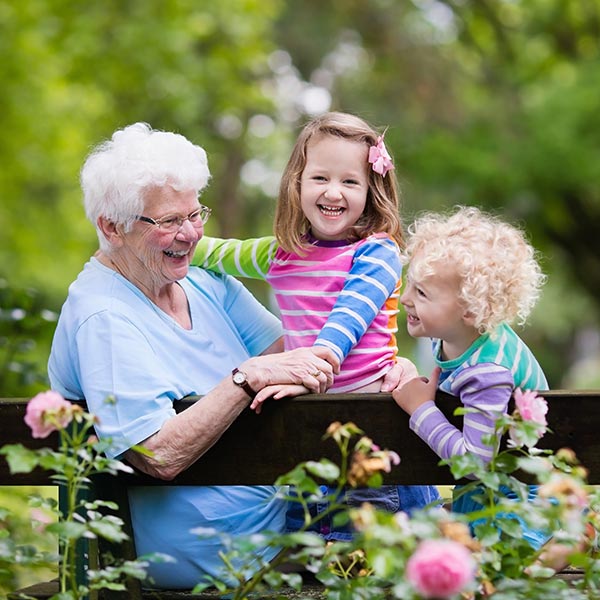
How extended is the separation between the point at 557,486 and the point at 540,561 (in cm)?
43

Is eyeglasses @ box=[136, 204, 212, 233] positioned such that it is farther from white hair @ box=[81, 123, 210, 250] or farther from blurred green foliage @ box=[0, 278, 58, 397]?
blurred green foliage @ box=[0, 278, 58, 397]

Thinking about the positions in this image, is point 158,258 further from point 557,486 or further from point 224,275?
point 557,486

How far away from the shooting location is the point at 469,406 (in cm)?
275

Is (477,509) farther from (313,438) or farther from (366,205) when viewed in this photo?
(366,205)

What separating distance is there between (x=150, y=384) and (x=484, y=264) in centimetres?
88

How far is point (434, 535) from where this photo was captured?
197 centimetres

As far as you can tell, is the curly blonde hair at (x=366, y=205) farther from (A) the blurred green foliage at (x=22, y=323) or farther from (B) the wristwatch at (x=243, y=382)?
(A) the blurred green foliage at (x=22, y=323)

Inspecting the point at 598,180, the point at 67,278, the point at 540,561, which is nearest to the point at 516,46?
the point at 598,180

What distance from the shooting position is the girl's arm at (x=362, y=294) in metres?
3.21

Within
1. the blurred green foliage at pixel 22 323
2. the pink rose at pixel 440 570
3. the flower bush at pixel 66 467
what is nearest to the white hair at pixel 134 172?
the flower bush at pixel 66 467

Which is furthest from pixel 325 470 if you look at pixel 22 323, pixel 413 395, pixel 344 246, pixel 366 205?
pixel 22 323

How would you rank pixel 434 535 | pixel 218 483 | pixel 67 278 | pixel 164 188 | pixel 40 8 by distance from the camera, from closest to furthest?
1. pixel 434 535
2. pixel 218 483
3. pixel 164 188
4. pixel 40 8
5. pixel 67 278

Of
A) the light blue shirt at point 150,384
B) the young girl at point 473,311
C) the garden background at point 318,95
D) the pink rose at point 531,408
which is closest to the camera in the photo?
the pink rose at point 531,408

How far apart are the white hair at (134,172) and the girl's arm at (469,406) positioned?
0.99 m
